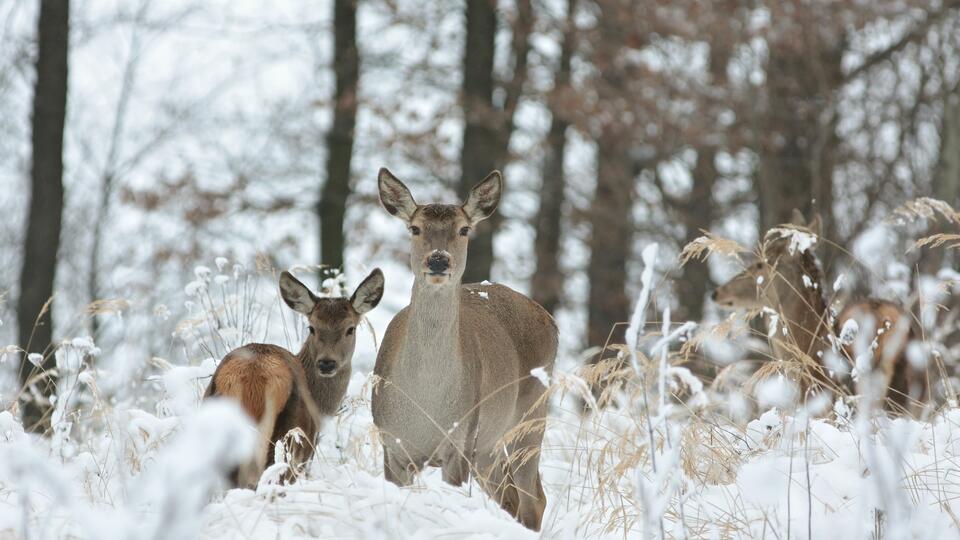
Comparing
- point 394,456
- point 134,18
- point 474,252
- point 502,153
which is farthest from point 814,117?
point 394,456

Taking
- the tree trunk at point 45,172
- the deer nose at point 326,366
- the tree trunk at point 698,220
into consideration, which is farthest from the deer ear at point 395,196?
the tree trunk at point 698,220

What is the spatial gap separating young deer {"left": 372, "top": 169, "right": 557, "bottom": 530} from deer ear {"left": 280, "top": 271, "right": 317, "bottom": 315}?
659 mm

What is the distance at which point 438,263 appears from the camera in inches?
226

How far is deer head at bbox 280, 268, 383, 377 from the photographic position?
6223 millimetres

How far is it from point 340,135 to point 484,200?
898cm

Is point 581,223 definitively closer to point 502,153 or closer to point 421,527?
point 502,153

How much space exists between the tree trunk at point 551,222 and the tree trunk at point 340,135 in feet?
13.6

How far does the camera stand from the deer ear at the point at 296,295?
659cm

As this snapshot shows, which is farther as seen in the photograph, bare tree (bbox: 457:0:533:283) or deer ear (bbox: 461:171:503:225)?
bare tree (bbox: 457:0:533:283)

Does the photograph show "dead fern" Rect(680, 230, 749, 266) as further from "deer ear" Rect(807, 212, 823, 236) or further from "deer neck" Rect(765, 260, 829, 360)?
"deer neck" Rect(765, 260, 829, 360)

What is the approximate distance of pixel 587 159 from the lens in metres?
21.8

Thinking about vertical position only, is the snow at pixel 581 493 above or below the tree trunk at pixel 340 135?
below

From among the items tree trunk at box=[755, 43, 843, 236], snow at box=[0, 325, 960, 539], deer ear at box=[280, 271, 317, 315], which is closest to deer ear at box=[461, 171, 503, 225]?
deer ear at box=[280, 271, 317, 315]

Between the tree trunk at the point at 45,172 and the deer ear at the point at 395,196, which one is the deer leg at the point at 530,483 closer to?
the deer ear at the point at 395,196
